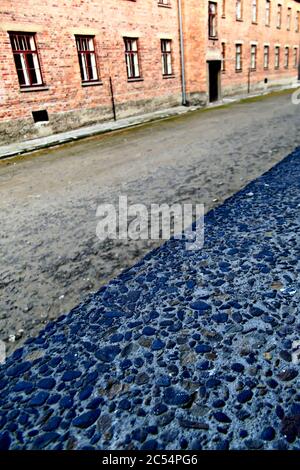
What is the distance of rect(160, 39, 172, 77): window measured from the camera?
1764cm

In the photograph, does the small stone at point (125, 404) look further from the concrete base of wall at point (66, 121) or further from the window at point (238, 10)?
the window at point (238, 10)

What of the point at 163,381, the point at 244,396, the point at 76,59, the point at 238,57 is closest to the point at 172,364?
the point at 163,381

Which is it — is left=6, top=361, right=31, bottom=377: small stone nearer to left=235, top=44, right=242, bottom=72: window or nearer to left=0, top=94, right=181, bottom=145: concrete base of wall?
left=0, top=94, right=181, bottom=145: concrete base of wall

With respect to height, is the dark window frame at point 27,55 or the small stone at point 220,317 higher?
the dark window frame at point 27,55

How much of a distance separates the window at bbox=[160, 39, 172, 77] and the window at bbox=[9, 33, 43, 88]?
8.03m

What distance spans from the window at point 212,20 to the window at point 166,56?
11.5 ft

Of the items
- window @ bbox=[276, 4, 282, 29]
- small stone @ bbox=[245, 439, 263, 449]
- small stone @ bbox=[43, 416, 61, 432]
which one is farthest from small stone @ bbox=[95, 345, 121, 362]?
window @ bbox=[276, 4, 282, 29]

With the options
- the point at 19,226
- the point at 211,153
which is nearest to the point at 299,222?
the point at 19,226

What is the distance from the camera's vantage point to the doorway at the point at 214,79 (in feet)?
67.3

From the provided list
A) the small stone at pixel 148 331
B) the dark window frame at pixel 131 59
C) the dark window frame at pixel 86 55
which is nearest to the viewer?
the small stone at pixel 148 331

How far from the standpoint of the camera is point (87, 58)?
45.5 ft

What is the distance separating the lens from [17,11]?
11.0m

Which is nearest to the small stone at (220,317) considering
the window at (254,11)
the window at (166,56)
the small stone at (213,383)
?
the small stone at (213,383)

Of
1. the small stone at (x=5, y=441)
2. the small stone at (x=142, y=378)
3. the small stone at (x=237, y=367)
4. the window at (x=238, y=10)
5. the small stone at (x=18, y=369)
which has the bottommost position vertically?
the small stone at (x=18, y=369)
